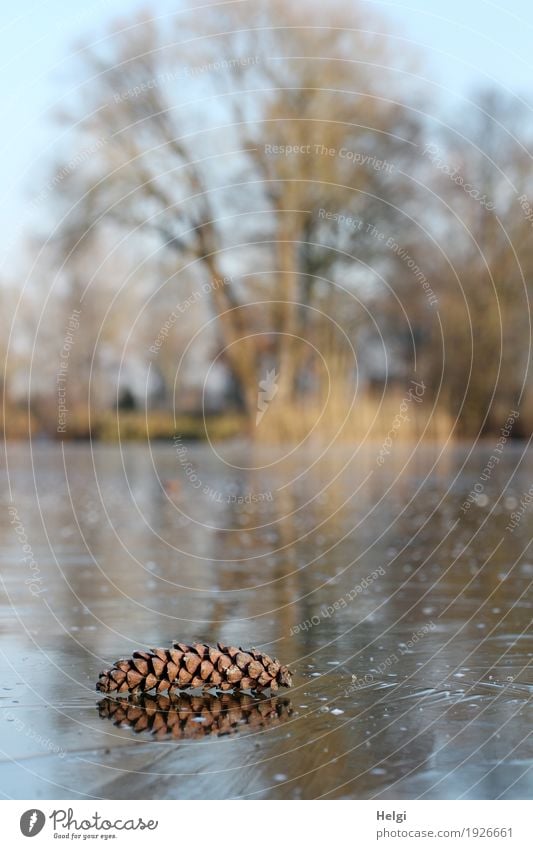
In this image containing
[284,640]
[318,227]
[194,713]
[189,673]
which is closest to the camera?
[194,713]

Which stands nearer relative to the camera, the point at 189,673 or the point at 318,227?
the point at 189,673

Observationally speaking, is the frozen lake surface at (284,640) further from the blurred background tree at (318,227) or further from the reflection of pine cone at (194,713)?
the blurred background tree at (318,227)

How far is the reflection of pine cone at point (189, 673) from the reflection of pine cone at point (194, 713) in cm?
6

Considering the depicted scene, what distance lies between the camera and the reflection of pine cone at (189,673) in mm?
4566

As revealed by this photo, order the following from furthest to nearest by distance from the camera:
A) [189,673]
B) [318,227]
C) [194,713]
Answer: [318,227] < [189,673] < [194,713]

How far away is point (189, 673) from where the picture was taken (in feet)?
15.1

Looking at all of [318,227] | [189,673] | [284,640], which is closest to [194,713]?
[189,673]

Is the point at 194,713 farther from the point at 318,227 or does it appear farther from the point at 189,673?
the point at 318,227

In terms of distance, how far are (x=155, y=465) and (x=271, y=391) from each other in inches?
408

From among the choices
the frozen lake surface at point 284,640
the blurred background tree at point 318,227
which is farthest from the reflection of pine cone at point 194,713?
the blurred background tree at point 318,227

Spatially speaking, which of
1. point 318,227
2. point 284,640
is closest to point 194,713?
point 284,640

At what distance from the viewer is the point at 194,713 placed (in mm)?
4270

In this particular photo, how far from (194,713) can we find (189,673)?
13.2 inches

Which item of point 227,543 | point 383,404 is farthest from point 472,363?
point 227,543
